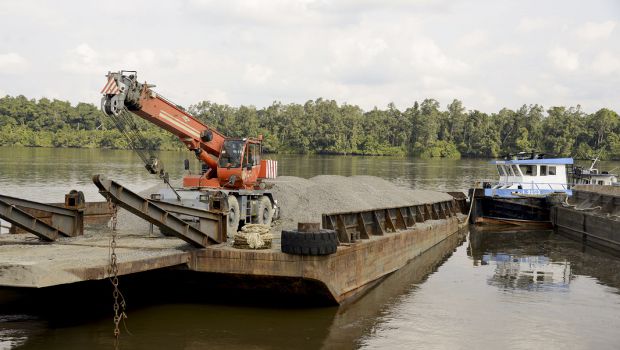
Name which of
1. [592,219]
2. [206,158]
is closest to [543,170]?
[592,219]

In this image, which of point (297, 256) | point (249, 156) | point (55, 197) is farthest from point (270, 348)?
point (55, 197)

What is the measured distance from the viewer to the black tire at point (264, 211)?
17266 millimetres

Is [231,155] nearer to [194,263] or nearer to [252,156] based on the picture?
[252,156]

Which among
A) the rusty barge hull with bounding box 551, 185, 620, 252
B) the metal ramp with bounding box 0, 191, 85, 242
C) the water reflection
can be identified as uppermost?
the metal ramp with bounding box 0, 191, 85, 242

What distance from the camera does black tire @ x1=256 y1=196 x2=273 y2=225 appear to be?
56.6ft

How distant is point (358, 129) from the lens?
6629 inches

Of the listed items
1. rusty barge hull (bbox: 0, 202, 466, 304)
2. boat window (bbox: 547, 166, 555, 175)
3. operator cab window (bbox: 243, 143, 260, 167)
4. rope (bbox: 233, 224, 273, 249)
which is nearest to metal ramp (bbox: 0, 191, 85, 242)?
rusty barge hull (bbox: 0, 202, 466, 304)

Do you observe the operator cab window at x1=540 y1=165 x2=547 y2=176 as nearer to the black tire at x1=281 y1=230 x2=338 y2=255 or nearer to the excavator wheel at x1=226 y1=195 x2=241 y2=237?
the excavator wheel at x1=226 y1=195 x2=241 y2=237

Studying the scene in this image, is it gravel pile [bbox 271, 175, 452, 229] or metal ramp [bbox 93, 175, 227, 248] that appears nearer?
metal ramp [bbox 93, 175, 227, 248]

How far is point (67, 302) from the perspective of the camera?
13250 millimetres

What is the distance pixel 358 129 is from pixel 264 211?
152 metres

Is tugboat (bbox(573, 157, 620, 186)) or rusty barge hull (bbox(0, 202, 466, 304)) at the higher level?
tugboat (bbox(573, 157, 620, 186))

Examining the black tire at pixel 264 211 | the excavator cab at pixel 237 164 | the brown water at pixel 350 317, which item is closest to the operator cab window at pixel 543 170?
the brown water at pixel 350 317

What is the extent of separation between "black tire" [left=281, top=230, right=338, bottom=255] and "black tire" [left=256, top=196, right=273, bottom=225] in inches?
195
